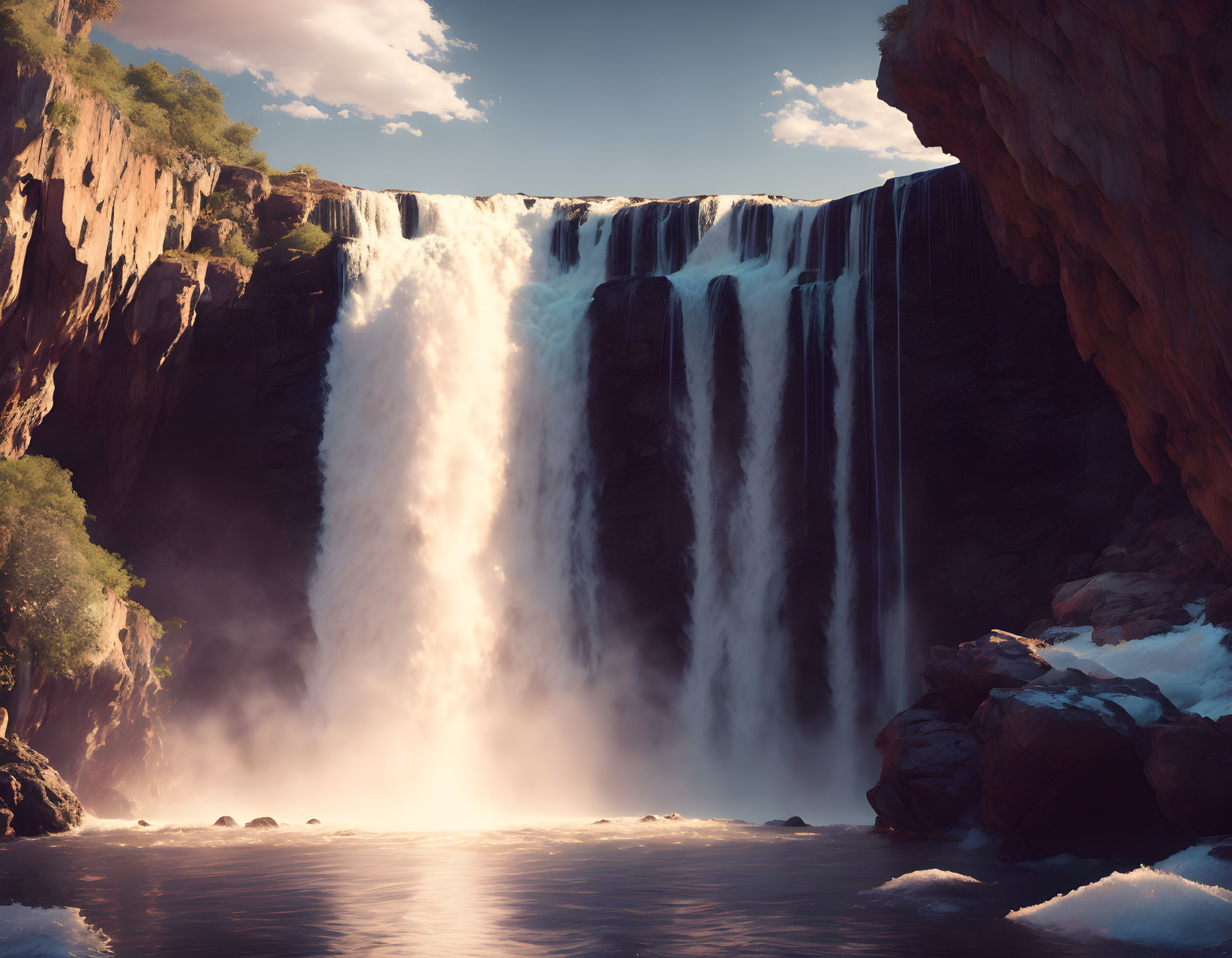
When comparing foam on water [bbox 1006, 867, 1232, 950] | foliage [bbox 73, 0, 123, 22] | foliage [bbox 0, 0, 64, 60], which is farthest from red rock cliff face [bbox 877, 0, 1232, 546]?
foliage [bbox 73, 0, 123, 22]

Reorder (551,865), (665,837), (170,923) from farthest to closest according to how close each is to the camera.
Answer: (665,837) < (551,865) < (170,923)

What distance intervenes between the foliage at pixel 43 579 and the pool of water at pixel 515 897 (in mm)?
4769

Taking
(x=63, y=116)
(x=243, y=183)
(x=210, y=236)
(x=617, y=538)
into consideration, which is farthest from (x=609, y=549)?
(x=63, y=116)

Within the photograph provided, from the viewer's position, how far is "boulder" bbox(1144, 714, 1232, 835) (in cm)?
1476

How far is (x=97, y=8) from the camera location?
25.2 metres

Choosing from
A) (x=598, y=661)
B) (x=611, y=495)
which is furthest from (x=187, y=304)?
(x=598, y=661)

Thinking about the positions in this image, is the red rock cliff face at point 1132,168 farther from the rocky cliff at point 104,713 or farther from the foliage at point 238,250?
the rocky cliff at point 104,713

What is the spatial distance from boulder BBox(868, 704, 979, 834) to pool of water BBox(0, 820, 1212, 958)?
2.19ft

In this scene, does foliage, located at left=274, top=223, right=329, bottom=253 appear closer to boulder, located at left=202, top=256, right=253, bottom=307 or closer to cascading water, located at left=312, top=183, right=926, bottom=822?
cascading water, located at left=312, top=183, right=926, bottom=822

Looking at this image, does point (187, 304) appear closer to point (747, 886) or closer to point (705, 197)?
point (705, 197)

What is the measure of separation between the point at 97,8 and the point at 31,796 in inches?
741

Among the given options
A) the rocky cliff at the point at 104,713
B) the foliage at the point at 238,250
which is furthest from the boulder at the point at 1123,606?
the foliage at the point at 238,250

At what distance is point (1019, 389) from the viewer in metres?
31.1

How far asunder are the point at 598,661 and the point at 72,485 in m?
17.0
